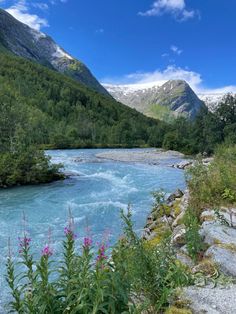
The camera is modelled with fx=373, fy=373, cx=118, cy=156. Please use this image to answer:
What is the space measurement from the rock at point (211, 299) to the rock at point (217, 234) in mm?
2195

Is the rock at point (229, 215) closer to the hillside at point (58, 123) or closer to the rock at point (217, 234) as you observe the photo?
the rock at point (217, 234)

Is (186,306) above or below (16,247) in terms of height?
above

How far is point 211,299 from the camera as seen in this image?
6.22 meters


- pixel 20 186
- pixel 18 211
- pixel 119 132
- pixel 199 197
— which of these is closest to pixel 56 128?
pixel 119 132

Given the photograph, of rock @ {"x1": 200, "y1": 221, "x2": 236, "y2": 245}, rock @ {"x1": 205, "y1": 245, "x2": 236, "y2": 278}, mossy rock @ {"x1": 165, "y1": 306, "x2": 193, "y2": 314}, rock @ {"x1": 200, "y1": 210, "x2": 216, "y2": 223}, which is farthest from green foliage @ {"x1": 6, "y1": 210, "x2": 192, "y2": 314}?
rock @ {"x1": 200, "y1": 210, "x2": 216, "y2": 223}

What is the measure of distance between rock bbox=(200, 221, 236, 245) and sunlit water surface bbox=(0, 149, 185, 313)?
12.1 ft

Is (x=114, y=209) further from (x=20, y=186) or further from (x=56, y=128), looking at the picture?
(x=56, y=128)

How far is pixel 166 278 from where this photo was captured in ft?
20.6

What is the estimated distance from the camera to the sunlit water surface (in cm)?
1731

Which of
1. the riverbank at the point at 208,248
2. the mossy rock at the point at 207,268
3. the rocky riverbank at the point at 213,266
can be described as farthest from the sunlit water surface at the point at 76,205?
the mossy rock at the point at 207,268

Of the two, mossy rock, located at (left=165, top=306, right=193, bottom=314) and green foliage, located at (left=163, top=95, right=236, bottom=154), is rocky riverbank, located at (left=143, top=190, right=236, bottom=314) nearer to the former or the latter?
mossy rock, located at (left=165, top=306, right=193, bottom=314)

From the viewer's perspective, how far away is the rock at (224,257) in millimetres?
7402

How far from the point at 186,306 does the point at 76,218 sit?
1535cm

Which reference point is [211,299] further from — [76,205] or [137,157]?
[137,157]
